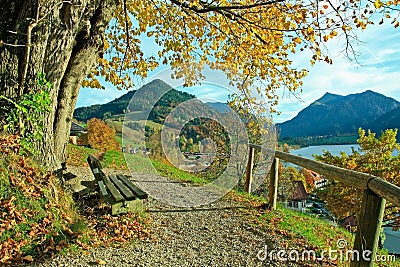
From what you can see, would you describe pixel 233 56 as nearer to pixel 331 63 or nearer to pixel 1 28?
pixel 331 63

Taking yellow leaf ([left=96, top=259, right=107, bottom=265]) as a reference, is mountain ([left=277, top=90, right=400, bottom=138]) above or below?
above

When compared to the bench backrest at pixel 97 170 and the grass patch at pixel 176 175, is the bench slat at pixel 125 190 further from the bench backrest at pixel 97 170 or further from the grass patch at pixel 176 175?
the grass patch at pixel 176 175

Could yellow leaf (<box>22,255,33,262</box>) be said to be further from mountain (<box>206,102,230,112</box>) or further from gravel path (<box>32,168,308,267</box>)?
mountain (<box>206,102,230,112</box>)

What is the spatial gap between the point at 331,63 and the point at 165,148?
405 cm

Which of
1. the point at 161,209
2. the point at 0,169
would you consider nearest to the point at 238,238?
the point at 161,209

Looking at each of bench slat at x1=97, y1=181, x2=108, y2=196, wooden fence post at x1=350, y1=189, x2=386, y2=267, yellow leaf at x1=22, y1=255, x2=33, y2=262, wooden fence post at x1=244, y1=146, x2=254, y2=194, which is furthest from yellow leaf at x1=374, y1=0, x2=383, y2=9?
yellow leaf at x1=22, y1=255, x2=33, y2=262

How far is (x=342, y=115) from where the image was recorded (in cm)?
12138

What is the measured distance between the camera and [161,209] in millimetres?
6176

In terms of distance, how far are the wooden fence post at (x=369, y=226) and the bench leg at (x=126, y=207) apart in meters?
3.23

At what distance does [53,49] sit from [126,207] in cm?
264

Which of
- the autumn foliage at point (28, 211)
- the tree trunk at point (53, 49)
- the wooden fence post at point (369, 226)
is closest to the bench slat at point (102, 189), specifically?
the autumn foliage at point (28, 211)

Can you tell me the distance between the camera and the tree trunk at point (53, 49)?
15.0 ft

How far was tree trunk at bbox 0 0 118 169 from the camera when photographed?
4570 mm

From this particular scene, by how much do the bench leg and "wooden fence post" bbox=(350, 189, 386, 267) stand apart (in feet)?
10.6
